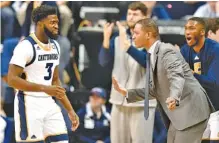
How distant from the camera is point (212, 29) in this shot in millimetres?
6352

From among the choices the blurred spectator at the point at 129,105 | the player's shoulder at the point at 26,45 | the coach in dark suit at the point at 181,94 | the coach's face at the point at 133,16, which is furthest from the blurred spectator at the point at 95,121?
the player's shoulder at the point at 26,45

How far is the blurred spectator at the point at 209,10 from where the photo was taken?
6.86 meters

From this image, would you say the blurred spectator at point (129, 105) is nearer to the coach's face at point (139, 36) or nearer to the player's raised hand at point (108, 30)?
the player's raised hand at point (108, 30)

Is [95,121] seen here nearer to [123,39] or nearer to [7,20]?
[123,39]

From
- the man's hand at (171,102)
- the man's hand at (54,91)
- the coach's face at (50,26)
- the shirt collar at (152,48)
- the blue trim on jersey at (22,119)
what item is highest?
the coach's face at (50,26)

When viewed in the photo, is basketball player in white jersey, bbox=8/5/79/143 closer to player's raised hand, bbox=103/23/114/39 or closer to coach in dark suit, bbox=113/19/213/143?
coach in dark suit, bbox=113/19/213/143

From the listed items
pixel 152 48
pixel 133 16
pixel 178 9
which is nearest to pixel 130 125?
pixel 133 16

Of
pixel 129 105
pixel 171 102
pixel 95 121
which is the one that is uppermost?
pixel 171 102

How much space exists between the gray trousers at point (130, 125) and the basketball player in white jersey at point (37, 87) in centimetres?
106

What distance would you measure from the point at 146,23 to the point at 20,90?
1.34 metres

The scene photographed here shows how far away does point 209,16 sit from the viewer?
6855 mm

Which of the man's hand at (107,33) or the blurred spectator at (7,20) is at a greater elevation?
the blurred spectator at (7,20)

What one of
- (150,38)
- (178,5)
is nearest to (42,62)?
(150,38)

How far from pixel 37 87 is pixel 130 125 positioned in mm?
1421
